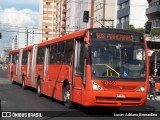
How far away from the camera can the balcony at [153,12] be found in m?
70.9

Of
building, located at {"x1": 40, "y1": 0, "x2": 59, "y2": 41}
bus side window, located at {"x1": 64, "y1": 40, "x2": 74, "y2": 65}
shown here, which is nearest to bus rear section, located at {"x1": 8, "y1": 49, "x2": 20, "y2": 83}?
bus side window, located at {"x1": 64, "y1": 40, "x2": 74, "y2": 65}

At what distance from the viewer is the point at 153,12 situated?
7362 cm

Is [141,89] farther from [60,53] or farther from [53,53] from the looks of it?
[53,53]

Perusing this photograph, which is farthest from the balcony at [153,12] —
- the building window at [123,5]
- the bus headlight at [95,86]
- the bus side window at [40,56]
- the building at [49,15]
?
the building at [49,15]

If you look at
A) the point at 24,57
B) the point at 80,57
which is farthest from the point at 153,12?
the point at 80,57

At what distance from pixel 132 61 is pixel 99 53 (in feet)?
3.82

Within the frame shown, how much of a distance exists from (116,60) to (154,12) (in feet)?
199

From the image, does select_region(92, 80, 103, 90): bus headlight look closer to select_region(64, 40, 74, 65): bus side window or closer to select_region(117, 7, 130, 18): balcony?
select_region(64, 40, 74, 65): bus side window

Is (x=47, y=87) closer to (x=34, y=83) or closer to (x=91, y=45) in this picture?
(x=34, y=83)

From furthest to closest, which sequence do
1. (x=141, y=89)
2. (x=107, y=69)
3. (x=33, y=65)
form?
1. (x=33, y=65)
2. (x=141, y=89)
3. (x=107, y=69)

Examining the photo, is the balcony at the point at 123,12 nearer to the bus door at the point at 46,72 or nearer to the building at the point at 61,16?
the building at the point at 61,16

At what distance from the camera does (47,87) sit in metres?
19.9

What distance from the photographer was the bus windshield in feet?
46.3

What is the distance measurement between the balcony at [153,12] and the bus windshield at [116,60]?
187 feet
